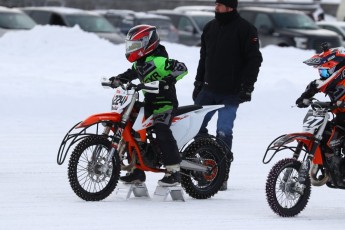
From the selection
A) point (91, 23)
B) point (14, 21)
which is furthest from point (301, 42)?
point (14, 21)

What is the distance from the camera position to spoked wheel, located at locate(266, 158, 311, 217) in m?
9.20

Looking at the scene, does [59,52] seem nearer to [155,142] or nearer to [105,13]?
[105,13]

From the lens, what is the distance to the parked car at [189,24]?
31.7 meters

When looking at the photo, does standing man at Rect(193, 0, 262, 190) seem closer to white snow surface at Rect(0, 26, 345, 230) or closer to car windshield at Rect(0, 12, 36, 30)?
white snow surface at Rect(0, 26, 345, 230)

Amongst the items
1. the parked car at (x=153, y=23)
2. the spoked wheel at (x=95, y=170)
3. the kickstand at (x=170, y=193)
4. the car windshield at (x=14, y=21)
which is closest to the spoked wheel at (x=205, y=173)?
the kickstand at (x=170, y=193)

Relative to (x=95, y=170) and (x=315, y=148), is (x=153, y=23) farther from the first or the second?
(x=315, y=148)

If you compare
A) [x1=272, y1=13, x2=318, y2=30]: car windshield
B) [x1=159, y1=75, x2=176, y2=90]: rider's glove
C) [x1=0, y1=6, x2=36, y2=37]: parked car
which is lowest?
[x1=272, y1=13, x2=318, y2=30]: car windshield

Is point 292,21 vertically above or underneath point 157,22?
above

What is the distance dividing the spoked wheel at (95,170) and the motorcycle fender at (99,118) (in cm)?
12

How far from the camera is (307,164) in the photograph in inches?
368

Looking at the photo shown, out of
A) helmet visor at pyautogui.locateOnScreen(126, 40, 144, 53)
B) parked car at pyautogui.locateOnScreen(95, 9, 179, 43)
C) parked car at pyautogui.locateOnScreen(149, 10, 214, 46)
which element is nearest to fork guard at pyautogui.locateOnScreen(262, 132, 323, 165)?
helmet visor at pyautogui.locateOnScreen(126, 40, 144, 53)

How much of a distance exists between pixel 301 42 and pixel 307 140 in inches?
846

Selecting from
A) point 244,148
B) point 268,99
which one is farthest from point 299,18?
point 244,148

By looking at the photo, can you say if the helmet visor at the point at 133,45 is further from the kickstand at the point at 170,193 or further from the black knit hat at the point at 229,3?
the black knit hat at the point at 229,3
